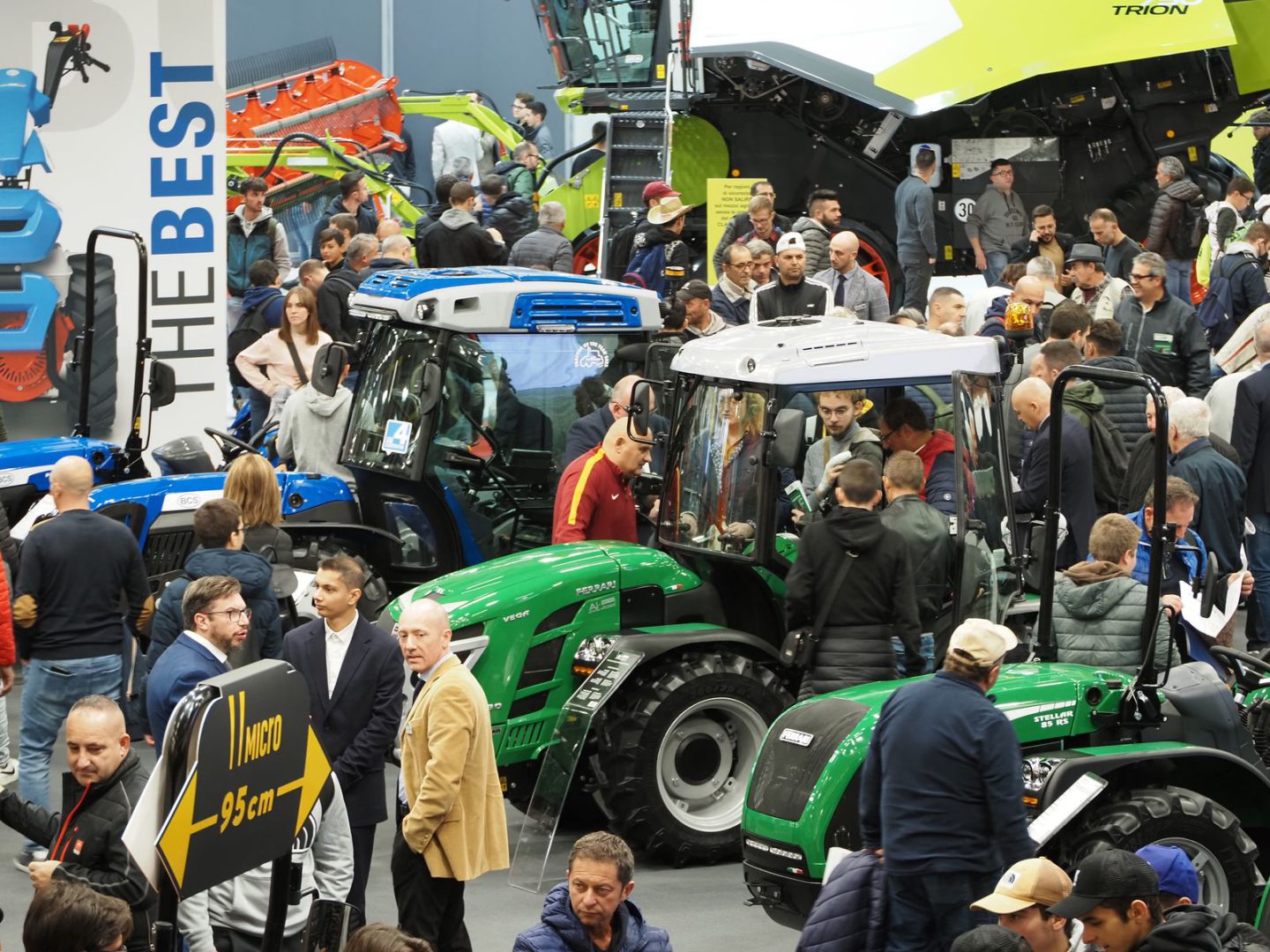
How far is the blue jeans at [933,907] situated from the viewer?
5.82 metres

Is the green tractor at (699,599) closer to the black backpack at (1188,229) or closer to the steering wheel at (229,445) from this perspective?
the steering wheel at (229,445)

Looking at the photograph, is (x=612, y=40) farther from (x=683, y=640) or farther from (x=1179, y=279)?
(x=683, y=640)

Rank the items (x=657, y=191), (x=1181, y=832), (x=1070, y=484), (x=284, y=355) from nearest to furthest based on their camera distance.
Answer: (x=1181, y=832), (x=1070, y=484), (x=284, y=355), (x=657, y=191)

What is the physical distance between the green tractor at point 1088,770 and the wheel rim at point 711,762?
1.23 metres

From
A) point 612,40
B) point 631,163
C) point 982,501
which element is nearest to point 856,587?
point 982,501

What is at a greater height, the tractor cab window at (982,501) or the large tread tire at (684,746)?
the tractor cab window at (982,501)

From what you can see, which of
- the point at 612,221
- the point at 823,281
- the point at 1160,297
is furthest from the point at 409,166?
the point at 1160,297

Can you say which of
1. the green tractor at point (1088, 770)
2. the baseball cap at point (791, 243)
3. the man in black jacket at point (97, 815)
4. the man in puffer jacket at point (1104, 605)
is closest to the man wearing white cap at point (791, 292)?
the baseball cap at point (791, 243)

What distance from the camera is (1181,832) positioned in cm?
663

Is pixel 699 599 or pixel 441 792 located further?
pixel 699 599

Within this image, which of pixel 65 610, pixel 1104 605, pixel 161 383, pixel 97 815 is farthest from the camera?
pixel 161 383

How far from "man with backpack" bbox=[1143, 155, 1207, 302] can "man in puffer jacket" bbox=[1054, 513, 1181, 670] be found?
987 cm

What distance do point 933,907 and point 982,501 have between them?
261 centimetres

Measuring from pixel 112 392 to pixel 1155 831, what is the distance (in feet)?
26.6
